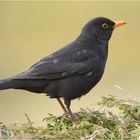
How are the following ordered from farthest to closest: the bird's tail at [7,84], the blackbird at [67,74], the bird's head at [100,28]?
the bird's head at [100,28] < the blackbird at [67,74] < the bird's tail at [7,84]

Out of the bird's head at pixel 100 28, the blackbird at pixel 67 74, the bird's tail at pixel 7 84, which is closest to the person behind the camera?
the bird's tail at pixel 7 84

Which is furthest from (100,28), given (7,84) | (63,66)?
(7,84)

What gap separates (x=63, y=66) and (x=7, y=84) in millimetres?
709

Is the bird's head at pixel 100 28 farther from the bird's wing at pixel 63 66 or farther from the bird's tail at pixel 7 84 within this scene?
the bird's tail at pixel 7 84

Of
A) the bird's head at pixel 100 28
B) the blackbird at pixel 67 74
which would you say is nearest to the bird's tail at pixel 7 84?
the blackbird at pixel 67 74

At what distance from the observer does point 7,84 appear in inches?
268

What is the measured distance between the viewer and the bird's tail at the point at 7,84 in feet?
22.2

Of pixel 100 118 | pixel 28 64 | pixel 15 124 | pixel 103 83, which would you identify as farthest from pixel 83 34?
pixel 28 64

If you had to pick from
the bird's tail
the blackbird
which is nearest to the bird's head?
the blackbird

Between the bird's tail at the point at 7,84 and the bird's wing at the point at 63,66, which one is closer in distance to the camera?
the bird's tail at the point at 7,84

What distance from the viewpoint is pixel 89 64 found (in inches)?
290

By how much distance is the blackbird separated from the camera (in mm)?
7020

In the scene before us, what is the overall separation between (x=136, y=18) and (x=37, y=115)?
6.05m

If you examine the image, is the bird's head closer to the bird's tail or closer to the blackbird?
the blackbird
